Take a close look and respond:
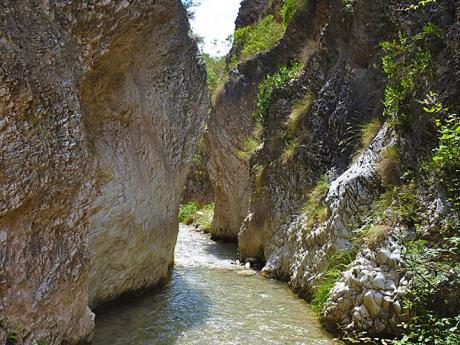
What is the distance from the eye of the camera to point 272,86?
581 inches

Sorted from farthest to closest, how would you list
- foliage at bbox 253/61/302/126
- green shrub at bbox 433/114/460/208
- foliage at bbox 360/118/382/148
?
foliage at bbox 253/61/302/126 → foliage at bbox 360/118/382/148 → green shrub at bbox 433/114/460/208

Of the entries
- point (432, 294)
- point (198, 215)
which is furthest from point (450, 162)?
point (198, 215)

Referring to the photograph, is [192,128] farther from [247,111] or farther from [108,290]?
[247,111]

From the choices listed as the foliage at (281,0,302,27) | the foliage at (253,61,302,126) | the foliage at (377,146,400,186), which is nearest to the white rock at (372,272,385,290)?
the foliage at (377,146,400,186)

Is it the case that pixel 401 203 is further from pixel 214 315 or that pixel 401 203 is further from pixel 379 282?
pixel 214 315

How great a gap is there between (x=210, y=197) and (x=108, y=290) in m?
19.2

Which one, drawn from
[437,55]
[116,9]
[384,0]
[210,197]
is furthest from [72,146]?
[210,197]

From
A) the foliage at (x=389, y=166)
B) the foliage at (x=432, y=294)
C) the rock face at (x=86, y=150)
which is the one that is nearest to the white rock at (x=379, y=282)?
the foliage at (x=432, y=294)

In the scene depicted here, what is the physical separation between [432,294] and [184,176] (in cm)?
572

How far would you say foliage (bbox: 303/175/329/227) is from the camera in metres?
9.67

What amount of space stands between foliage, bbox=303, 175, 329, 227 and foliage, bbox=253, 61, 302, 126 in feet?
15.3

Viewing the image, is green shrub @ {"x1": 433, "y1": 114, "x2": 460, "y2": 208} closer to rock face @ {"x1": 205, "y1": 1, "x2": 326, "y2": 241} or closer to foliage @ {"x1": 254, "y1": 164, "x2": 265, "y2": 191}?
foliage @ {"x1": 254, "y1": 164, "x2": 265, "y2": 191}

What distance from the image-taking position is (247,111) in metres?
17.9

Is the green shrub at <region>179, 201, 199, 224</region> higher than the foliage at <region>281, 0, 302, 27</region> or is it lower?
lower
